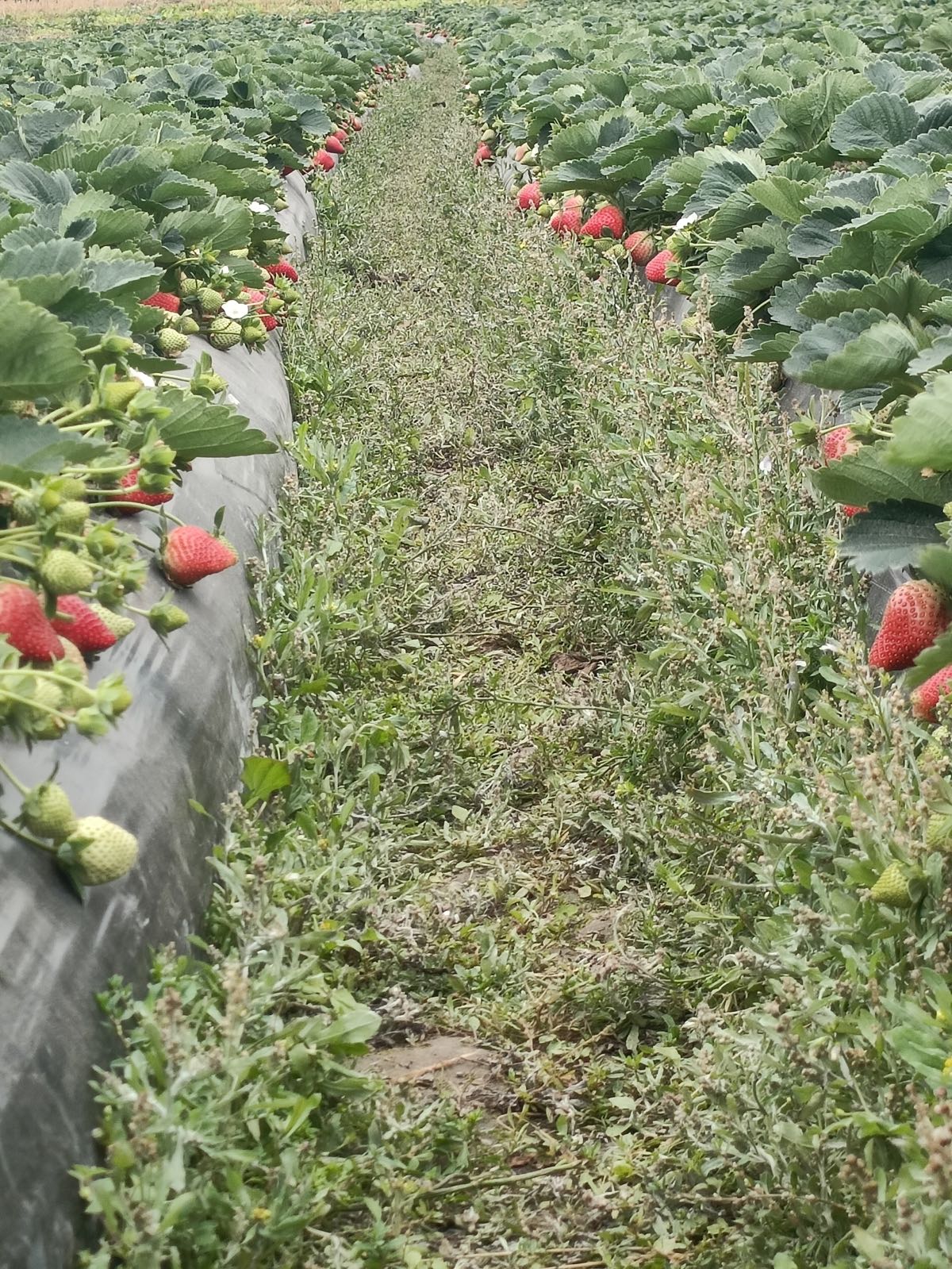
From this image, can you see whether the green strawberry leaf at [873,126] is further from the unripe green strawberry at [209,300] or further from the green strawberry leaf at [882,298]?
the unripe green strawberry at [209,300]

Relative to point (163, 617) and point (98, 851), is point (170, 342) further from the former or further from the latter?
point (98, 851)

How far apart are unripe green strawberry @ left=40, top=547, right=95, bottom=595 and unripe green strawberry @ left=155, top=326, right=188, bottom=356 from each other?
1799mm

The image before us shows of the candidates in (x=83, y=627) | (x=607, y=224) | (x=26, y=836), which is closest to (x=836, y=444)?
(x=83, y=627)

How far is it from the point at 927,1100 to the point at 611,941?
1.05 metres

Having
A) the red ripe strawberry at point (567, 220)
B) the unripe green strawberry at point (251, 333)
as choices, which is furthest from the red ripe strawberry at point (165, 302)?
the red ripe strawberry at point (567, 220)

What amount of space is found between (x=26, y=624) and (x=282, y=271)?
4.16 m

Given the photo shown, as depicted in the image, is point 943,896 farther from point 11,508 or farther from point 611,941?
point 11,508

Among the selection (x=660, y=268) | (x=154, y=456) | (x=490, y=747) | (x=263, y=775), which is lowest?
(x=490, y=747)

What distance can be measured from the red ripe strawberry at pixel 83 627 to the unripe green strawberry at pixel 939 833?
128cm

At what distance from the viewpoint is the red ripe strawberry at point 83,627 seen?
197 centimetres

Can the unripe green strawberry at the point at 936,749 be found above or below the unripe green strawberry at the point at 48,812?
below

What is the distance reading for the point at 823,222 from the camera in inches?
132

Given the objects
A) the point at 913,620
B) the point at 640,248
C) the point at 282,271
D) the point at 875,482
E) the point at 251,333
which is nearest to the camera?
the point at 913,620

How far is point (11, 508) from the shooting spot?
2.02 meters
